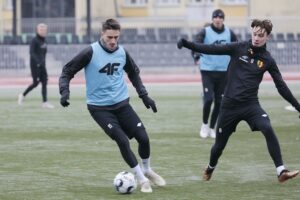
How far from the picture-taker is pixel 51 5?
56.0 m

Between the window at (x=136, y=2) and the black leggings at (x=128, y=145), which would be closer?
the black leggings at (x=128, y=145)

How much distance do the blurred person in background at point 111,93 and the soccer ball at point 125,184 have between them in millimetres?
144

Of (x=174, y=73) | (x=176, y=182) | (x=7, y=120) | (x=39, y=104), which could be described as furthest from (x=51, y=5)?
(x=176, y=182)

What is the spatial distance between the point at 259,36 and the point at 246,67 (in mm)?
430

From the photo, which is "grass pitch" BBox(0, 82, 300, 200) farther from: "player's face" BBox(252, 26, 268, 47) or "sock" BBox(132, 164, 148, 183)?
"player's face" BBox(252, 26, 268, 47)

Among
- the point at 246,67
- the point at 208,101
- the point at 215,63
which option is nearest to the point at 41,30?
the point at 208,101

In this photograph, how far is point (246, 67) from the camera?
11289mm

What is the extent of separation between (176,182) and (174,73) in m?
28.1

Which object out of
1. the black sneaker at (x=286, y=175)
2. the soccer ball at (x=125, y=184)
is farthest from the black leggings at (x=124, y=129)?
the black sneaker at (x=286, y=175)

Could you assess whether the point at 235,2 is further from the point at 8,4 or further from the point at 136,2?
the point at 8,4

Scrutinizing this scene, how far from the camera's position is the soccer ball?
1066 cm

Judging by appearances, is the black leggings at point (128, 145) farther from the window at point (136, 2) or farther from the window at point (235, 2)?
the window at point (136, 2)

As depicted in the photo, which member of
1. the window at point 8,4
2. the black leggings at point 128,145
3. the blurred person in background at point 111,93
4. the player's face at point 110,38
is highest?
the player's face at point 110,38

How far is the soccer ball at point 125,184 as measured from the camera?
10656mm
